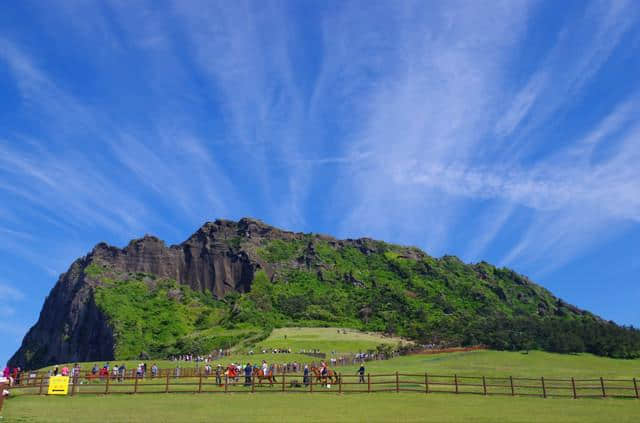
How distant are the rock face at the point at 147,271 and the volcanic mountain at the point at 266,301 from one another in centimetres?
38

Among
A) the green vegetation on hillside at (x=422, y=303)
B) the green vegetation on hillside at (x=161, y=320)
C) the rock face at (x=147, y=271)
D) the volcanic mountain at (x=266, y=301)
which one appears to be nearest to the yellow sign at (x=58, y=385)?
the green vegetation on hillside at (x=161, y=320)

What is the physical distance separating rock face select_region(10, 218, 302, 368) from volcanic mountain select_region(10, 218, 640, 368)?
0.38 metres

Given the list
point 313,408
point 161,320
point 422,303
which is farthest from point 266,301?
point 313,408

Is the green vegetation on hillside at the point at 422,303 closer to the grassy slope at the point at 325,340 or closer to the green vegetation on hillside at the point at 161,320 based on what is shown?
the grassy slope at the point at 325,340

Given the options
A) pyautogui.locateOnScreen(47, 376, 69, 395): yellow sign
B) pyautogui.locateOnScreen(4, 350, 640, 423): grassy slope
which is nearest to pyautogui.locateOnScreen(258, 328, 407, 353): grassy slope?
pyautogui.locateOnScreen(4, 350, 640, 423): grassy slope

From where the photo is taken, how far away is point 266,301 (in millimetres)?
143500

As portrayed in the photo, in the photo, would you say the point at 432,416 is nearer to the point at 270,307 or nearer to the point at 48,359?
the point at 270,307

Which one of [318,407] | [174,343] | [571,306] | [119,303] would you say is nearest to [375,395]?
[318,407]

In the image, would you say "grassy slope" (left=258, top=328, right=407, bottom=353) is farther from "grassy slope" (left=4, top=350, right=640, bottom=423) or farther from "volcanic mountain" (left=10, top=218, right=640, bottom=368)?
"grassy slope" (left=4, top=350, right=640, bottom=423)

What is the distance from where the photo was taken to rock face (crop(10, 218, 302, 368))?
138 m

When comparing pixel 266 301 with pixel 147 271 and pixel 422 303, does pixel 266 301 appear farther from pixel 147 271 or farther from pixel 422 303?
pixel 422 303

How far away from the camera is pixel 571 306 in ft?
554

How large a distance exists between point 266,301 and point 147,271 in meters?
40.8

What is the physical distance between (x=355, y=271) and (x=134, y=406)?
494 ft
